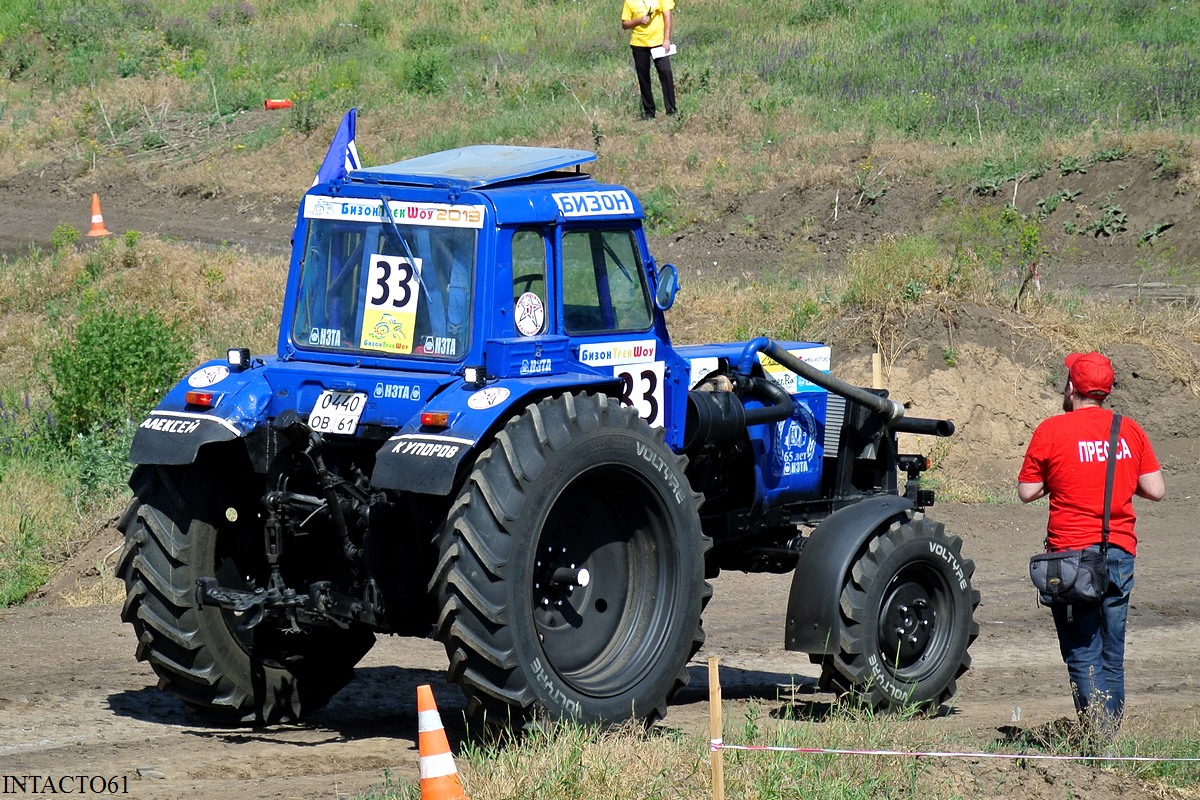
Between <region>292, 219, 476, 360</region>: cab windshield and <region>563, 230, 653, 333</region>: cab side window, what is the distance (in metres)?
0.60

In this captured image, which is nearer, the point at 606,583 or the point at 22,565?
the point at 606,583

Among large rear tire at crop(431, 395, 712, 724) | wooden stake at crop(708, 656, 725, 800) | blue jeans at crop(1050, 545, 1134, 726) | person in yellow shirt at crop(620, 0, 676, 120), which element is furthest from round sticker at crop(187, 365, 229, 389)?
person in yellow shirt at crop(620, 0, 676, 120)

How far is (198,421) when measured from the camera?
282 inches

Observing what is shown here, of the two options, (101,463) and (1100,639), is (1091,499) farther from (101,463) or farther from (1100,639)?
(101,463)

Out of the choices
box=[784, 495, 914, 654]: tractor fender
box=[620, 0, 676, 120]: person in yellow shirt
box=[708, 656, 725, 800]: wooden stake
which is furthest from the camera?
box=[620, 0, 676, 120]: person in yellow shirt

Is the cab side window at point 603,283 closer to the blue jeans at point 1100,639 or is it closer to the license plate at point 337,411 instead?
the license plate at point 337,411

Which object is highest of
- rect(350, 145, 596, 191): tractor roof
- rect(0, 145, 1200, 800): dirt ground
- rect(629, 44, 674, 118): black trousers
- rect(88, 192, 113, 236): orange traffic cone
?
rect(629, 44, 674, 118): black trousers

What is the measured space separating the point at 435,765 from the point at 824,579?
306cm

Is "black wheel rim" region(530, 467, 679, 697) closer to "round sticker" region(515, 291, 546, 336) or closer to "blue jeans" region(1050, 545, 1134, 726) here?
"round sticker" region(515, 291, 546, 336)

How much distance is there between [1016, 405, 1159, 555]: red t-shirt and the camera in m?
7.38

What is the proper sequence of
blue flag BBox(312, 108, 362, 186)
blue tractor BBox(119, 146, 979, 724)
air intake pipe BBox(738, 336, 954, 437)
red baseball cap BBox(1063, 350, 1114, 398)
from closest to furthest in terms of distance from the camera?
1. blue tractor BBox(119, 146, 979, 724)
2. red baseball cap BBox(1063, 350, 1114, 398)
3. blue flag BBox(312, 108, 362, 186)
4. air intake pipe BBox(738, 336, 954, 437)

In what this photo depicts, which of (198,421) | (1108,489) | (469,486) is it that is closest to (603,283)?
(469,486)

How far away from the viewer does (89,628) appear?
10008 mm

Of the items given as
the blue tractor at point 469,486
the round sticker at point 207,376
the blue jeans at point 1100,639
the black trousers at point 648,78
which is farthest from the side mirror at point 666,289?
the black trousers at point 648,78
